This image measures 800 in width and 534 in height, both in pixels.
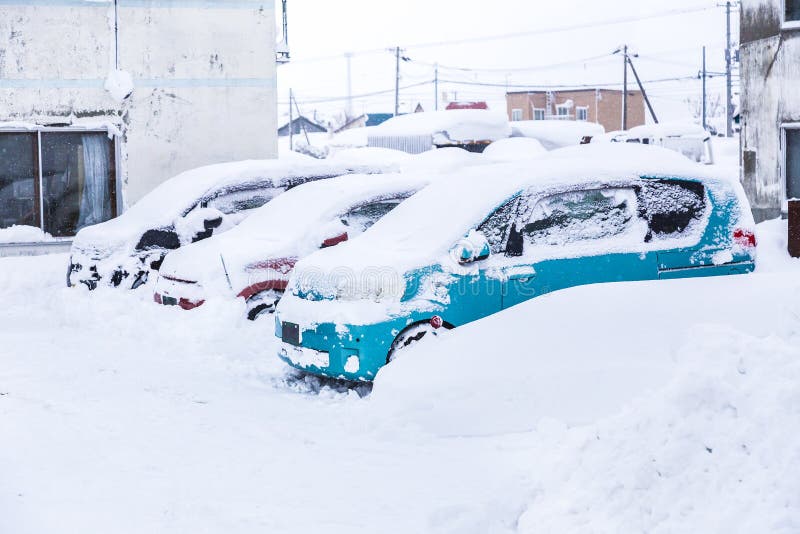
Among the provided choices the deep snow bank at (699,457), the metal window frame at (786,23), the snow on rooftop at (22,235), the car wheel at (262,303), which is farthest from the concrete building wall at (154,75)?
the deep snow bank at (699,457)

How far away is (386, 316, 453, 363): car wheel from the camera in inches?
A: 307

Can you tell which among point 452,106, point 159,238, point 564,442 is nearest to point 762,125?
point 159,238

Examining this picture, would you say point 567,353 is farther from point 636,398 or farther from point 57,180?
point 57,180

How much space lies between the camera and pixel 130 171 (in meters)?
17.2

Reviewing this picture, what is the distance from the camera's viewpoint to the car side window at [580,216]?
8.32m

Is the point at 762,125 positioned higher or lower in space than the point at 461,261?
higher

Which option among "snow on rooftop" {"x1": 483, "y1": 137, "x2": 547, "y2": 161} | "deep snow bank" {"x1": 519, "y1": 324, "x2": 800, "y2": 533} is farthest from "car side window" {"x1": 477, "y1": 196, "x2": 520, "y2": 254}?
"snow on rooftop" {"x1": 483, "y1": 137, "x2": 547, "y2": 161}

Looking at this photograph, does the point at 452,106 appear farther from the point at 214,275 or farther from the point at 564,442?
the point at 564,442

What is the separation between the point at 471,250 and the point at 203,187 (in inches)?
209

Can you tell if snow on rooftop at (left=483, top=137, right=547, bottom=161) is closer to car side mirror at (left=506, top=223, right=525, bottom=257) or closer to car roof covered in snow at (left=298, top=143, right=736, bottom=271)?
car roof covered in snow at (left=298, top=143, right=736, bottom=271)

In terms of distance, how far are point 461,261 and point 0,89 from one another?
→ 10.9 metres

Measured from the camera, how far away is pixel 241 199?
12.4 metres

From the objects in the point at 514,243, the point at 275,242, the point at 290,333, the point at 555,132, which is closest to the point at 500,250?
the point at 514,243

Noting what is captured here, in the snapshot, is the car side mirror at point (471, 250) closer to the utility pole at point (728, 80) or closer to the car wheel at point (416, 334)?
the car wheel at point (416, 334)
